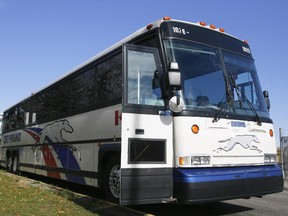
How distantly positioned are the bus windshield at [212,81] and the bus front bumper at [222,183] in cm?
106

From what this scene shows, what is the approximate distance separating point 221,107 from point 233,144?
27.4 inches

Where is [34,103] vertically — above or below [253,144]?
above

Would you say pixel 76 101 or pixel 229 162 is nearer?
pixel 229 162

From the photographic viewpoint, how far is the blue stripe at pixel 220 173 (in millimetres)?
5875

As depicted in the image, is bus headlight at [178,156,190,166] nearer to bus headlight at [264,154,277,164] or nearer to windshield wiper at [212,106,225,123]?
windshield wiper at [212,106,225,123]

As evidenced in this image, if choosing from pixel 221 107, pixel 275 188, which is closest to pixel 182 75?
pixel 221 107

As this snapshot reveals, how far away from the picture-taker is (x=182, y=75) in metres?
6.46

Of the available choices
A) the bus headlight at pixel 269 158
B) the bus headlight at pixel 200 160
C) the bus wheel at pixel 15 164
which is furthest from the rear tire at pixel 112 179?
the bus wheel at pixel 15 164

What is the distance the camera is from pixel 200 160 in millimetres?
6141

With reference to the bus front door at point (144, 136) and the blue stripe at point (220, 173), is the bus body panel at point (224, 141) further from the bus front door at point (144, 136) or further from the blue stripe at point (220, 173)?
the bus front door at point (144, 136)

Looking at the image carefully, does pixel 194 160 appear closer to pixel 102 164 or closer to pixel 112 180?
pixel 112 180

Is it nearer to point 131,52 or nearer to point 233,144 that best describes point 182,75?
point 131,52

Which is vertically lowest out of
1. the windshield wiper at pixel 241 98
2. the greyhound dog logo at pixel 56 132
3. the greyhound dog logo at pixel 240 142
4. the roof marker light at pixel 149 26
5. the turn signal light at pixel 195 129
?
the greyhound dog logo at pixel 240 142

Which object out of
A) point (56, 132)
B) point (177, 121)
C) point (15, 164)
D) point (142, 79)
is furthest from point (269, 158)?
point (15, 164)
